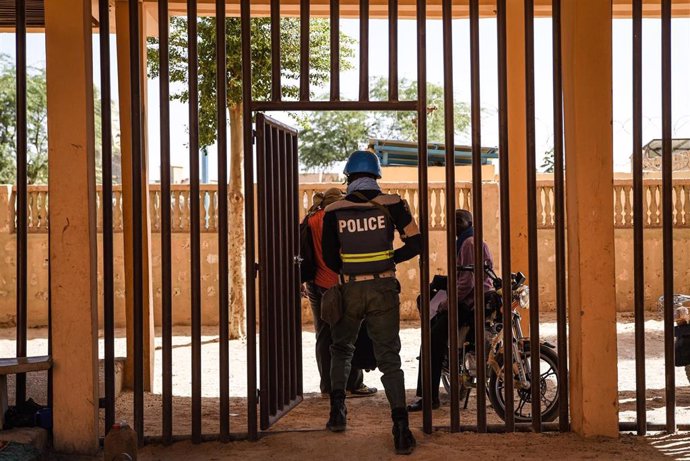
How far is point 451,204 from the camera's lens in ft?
20.2

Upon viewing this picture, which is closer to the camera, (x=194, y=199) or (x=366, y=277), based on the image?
(x=366, y=277)

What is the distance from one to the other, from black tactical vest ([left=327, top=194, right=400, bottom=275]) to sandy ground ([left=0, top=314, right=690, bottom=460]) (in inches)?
42.9

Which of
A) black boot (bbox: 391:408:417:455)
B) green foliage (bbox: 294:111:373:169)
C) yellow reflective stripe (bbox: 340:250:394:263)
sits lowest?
black boot (bbox: 391:408:417:455)

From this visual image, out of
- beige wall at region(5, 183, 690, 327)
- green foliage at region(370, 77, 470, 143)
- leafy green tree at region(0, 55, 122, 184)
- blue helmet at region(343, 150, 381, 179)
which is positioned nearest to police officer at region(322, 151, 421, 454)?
blue helmet at region(343, 150, 381, 179)

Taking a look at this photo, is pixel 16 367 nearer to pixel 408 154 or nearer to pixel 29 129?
pixel 408 154

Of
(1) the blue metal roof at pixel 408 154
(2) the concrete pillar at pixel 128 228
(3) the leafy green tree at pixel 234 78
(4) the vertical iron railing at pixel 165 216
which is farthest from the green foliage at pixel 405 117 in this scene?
(4) the vertical iron railing at pixel 165 216

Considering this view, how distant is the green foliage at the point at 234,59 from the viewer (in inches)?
521

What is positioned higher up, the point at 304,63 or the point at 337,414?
the point at 304,63

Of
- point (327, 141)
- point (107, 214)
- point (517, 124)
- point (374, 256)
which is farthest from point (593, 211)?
A: point (327, 141)

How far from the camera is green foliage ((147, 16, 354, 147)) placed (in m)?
13.2

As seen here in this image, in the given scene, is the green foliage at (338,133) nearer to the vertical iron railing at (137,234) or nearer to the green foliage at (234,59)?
the green foliage at (234,59)

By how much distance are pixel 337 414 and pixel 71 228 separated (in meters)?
2.03

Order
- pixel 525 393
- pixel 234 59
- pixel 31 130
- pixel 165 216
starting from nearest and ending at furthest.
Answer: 1. pixel 165 216
2. pixel 525 393
3. pixel 234 59
4. pixel 31 130

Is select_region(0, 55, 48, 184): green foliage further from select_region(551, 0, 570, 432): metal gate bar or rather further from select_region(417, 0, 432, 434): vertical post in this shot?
select_region(551, 0, 570, 432): metal gate bar
